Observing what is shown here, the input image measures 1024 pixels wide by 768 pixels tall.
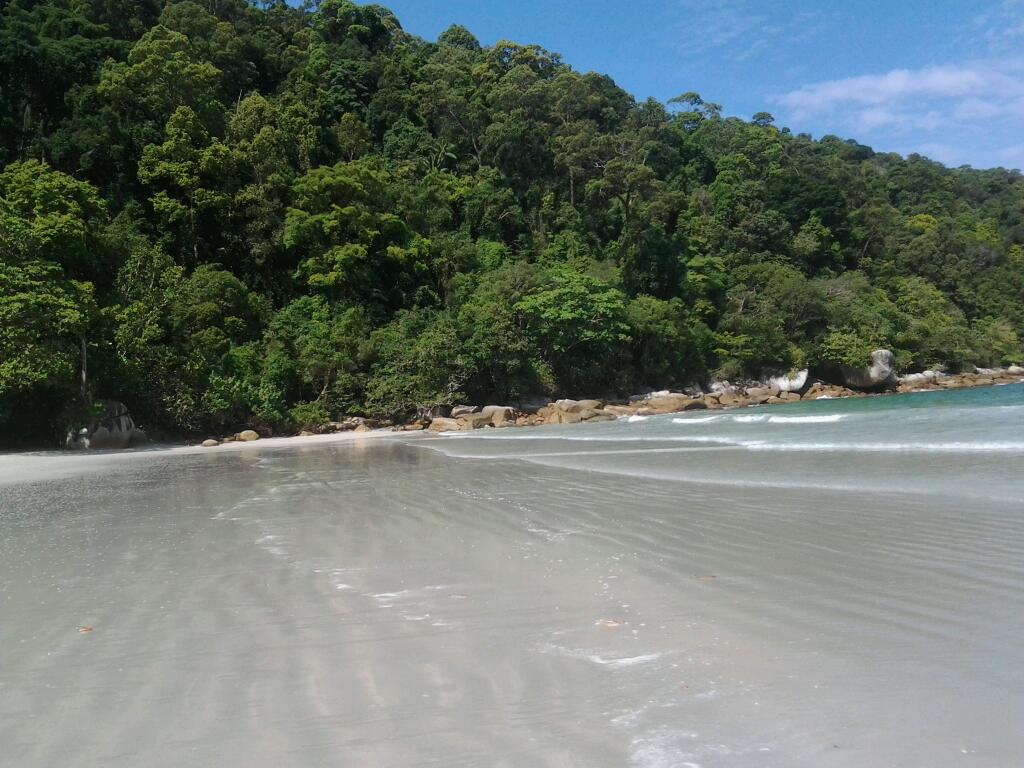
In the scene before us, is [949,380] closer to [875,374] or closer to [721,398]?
[875,374]

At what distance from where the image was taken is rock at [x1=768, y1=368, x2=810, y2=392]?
147 feet

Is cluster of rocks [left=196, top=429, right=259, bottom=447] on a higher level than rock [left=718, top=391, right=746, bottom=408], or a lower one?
lower

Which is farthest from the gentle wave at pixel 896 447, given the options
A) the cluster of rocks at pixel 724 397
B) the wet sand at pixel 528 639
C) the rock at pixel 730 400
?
the rock at pixel 730 400

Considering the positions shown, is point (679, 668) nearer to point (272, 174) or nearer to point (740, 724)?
point (740, 724)

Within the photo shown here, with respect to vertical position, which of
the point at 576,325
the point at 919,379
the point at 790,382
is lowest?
the point at 919,379

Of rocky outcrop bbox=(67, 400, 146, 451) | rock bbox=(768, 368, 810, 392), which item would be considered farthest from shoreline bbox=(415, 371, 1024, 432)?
rocky outcrop bbox=(67, 400, 146, 451)

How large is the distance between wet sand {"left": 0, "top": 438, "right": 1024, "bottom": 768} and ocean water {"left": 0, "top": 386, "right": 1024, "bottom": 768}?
0.06 feet

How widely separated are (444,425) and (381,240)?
13.7 metres

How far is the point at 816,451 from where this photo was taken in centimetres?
1381

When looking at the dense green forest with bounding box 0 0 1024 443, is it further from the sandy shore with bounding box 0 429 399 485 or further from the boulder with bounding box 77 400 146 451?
the sandy shore with bounding box 0 429 399 485

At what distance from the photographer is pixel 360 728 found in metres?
3.07

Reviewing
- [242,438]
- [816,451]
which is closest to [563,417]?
[242,438]

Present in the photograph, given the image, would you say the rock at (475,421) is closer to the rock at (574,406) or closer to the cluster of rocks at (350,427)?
the cluster of rocks at (350,427)

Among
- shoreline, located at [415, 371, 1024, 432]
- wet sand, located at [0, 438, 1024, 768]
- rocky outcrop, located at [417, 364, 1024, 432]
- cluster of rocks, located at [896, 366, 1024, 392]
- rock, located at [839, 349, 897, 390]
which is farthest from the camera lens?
cluster of rocks, located at [896, 366, 1024, 392]
